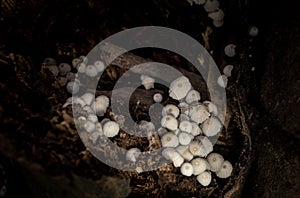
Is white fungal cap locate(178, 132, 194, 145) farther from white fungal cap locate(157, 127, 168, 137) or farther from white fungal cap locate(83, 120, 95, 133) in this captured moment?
white fungal cap locate(83, 120, 95, 133)

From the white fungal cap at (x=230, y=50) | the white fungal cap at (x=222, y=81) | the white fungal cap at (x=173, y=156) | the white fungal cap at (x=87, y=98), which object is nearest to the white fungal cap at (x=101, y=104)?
the white fungal cap at (x=87, y=98)

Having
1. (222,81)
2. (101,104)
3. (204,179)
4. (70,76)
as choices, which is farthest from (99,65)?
(204,179)

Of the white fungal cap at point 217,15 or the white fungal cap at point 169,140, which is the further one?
the white fungal cap at point 217,15

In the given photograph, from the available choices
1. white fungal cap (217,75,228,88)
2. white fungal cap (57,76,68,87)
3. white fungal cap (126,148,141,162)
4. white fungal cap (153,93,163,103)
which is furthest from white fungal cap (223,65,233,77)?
white fungal cap (57,76,68,87)

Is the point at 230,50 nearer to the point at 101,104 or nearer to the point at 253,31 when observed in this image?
the point at 253,31

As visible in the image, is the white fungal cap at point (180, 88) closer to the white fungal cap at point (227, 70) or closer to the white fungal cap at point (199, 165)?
the white fungal cap at point (227, 70)

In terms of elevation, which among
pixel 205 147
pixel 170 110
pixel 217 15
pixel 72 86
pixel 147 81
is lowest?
pixel 205 147
